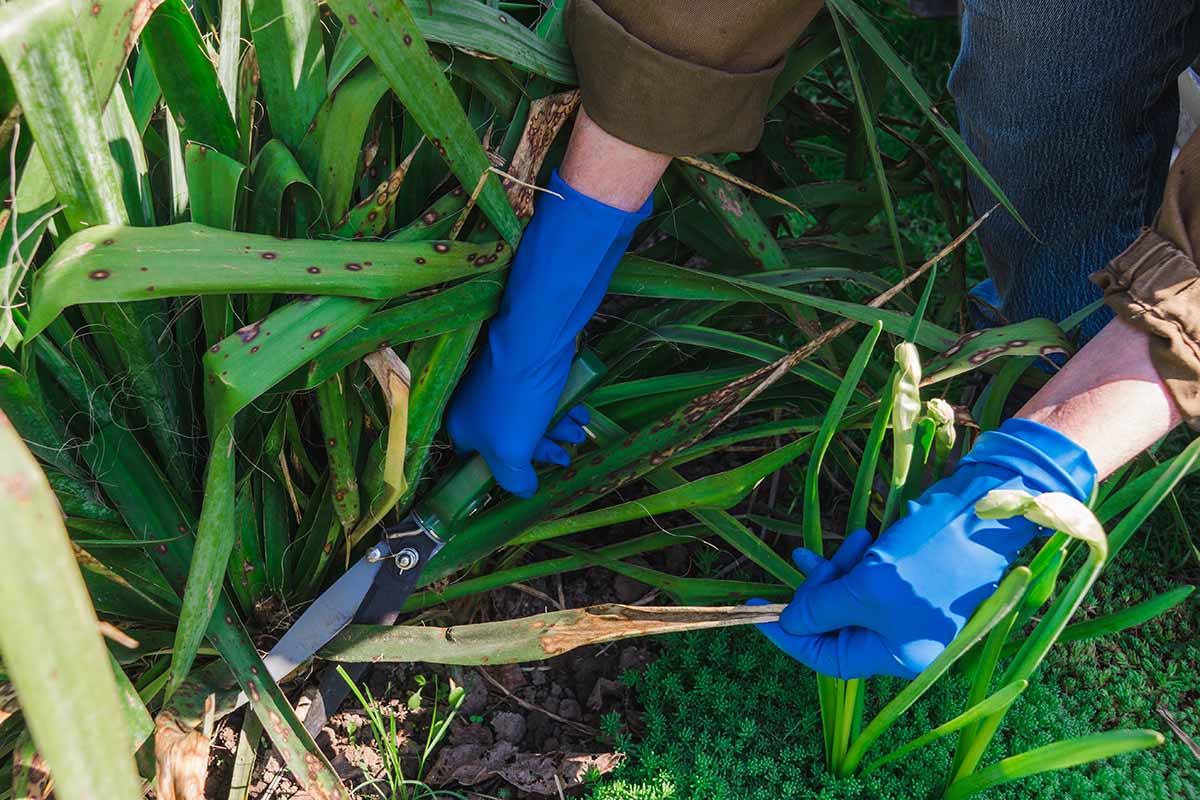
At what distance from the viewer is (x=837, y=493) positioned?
1.58 m

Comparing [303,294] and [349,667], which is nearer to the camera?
[303,294]

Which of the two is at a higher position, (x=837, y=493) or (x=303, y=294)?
(x=303, y=294)

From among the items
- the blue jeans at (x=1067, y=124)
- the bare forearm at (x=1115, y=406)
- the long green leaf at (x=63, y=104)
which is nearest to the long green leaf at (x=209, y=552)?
the long green leaf at (x=63, y=104)

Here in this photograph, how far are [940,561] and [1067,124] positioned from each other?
927 mm

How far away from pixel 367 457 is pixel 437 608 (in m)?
0.30

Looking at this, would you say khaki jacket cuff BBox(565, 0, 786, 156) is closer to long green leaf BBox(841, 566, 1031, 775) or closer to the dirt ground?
long green leaf BBox(841, 566, 1031, 775)

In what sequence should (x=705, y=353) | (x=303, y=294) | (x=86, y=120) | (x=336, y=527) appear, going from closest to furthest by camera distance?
(x=86, y=120) < (x=303, y=294) < (x=336, y=527) < (x=705, y=353)

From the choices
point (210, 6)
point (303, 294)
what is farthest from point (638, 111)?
point (210, 6)

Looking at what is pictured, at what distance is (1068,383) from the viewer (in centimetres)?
108

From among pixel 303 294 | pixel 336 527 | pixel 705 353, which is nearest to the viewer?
pixel 303 294

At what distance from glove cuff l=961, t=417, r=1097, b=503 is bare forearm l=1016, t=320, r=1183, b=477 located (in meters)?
0.03

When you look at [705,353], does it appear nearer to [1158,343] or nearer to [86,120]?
[1158,343]

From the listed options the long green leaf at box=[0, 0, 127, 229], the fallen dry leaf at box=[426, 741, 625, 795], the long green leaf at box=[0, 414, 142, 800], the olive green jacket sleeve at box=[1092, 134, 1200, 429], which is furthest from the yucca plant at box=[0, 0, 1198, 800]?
the long green leaf at box=[0, 414, 142, 800]

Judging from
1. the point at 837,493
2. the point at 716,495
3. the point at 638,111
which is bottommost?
the point at 837,493
